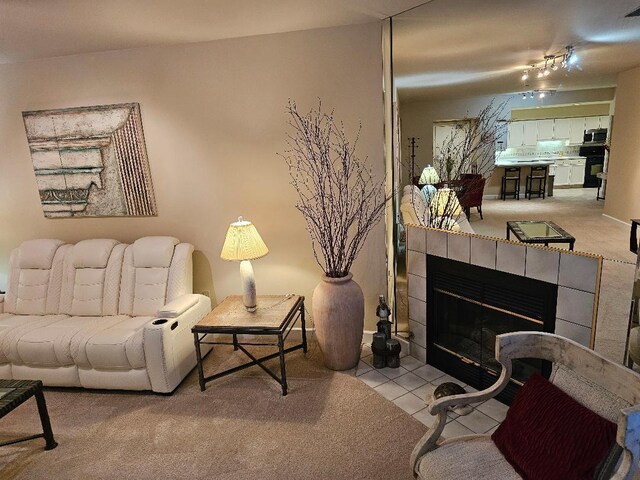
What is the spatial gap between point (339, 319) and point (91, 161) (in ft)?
8.16

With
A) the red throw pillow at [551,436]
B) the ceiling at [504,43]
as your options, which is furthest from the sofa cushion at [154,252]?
the red throw pillow at [551,436]

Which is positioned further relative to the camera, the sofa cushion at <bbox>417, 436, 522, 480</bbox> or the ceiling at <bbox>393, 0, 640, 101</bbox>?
the ceiling at <bbox>393, 0, 640, 101</bbox>

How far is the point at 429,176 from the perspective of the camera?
2469 mm

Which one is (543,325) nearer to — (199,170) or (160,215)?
(199,170)

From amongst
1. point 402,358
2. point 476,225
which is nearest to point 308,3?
point 476,225

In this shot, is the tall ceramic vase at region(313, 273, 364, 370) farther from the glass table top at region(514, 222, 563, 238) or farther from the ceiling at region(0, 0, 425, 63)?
the ceiling at region(0, 0, 425, 63)

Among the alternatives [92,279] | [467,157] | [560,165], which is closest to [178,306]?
[92,279]

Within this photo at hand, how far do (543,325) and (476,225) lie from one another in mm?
645

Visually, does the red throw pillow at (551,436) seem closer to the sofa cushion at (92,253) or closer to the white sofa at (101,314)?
the white sofa at (101,314)

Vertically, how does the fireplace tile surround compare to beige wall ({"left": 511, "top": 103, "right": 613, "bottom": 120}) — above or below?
below

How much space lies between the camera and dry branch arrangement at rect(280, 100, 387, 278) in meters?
2.84

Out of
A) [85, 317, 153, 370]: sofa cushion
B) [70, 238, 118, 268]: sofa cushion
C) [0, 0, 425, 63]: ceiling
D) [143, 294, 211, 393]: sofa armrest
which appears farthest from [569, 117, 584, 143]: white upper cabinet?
[70, 238, 118, 268]: sofa cushion

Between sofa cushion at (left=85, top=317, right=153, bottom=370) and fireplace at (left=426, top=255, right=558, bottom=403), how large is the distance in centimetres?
199

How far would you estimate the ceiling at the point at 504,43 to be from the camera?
5.32 feet
